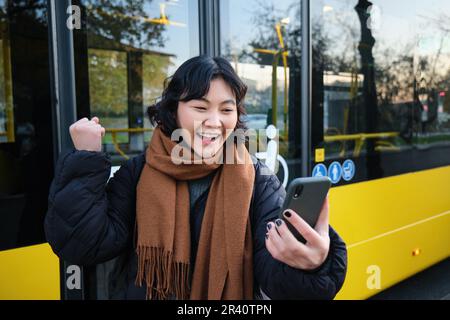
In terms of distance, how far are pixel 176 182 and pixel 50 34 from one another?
1.12 metres

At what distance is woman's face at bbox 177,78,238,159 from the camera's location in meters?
1.45

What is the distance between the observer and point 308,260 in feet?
3.98

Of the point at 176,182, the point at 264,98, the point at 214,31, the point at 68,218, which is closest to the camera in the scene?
the point at 68,218

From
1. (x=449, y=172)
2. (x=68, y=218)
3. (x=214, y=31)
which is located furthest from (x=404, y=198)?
(x=68, y=218)

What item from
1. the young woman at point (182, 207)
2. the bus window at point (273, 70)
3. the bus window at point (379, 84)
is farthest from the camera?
the bus window at point (379, 84)

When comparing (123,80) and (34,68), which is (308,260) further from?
(123,80)

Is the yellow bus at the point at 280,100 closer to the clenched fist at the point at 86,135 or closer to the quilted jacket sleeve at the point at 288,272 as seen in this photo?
the quilted jacket sleeve at the point at 288,272

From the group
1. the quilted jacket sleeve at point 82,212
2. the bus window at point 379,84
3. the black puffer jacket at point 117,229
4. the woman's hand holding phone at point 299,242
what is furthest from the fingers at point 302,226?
the bus window at point 379,84

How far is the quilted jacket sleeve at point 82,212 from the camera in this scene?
137cm

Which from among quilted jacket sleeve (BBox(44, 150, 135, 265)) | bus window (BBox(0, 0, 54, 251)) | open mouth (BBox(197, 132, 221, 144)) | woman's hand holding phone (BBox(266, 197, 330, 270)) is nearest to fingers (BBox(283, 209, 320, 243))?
woman's hand holding phone (BBox(266, 197, 330, 270))

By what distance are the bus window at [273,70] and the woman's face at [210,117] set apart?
1512 mm

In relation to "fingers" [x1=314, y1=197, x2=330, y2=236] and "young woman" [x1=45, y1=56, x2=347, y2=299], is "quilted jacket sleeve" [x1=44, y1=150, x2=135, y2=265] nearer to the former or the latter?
"young woman" [x1=45, y1=56, x2=347, y2=299]

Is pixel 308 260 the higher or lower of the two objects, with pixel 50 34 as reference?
lower

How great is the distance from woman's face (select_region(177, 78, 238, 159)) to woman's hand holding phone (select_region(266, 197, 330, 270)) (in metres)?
0.35
